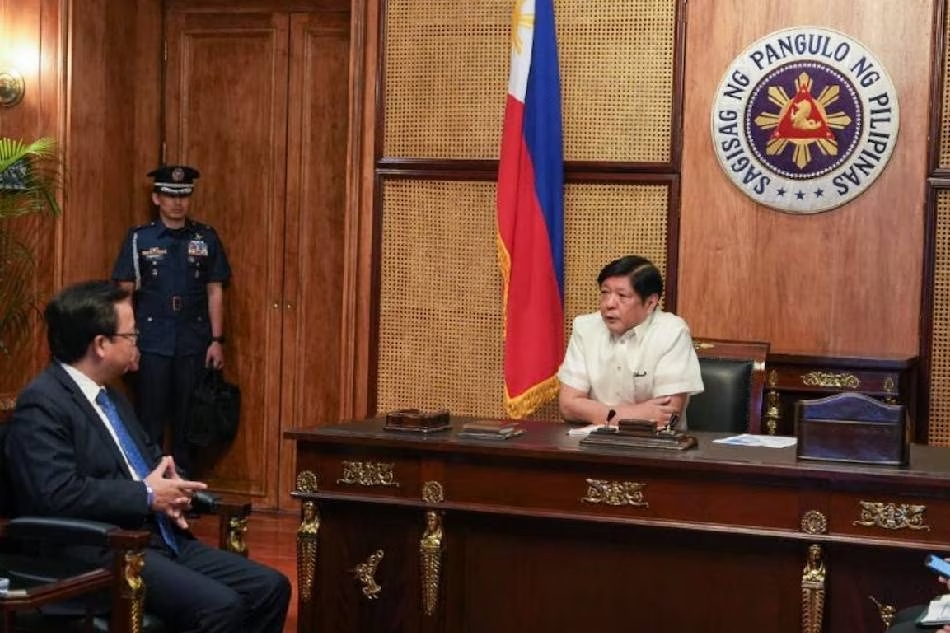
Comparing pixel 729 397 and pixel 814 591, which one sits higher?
pixel 729 397

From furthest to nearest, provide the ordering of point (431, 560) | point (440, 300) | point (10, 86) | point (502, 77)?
1. point (10, 86)
2. point (440, 300)
3. point (502, 77)
4. point (431, 560)

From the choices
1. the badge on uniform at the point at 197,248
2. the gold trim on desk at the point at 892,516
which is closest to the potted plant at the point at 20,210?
the badge on uniform at the point at 197,248

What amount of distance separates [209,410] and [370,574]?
2.94m

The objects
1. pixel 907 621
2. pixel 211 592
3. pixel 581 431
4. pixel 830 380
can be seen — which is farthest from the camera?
pixel 830 380

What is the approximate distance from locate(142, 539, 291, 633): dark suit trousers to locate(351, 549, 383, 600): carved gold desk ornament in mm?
436

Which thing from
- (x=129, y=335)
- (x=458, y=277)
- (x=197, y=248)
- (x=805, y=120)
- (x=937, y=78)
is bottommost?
(x=129, y=335)

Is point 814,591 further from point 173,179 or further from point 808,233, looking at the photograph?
point 173,179

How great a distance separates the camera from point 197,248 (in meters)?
6.95

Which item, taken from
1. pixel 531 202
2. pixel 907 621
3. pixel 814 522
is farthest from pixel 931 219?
pixel 907 621

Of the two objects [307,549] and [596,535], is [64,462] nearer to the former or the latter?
[307,549]

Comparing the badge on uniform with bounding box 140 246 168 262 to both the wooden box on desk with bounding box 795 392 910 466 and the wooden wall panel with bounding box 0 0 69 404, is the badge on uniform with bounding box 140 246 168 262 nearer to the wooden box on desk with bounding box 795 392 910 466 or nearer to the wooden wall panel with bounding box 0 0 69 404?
the wooden wall panel with bounding box 0 0 69 404

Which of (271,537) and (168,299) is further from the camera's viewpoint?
(168,299)

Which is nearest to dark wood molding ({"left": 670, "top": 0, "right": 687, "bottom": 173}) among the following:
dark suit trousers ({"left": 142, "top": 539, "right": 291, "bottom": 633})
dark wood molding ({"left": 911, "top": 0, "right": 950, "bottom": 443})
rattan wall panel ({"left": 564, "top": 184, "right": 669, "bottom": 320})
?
rattan wall panel ({"left": 564, "top": 184, "right": 669, "bottom": 320})

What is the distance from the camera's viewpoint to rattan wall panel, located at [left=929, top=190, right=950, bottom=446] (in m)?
5.59
